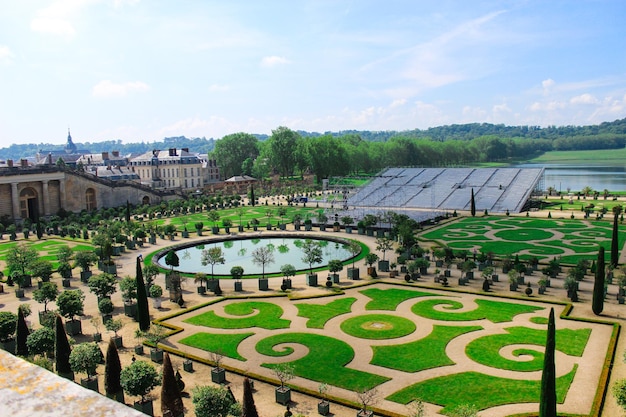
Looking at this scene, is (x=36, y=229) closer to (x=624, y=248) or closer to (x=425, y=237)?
(x=425, y=237)

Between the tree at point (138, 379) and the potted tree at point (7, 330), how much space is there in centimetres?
1156

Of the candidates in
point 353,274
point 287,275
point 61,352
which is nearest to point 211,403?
point 61,352

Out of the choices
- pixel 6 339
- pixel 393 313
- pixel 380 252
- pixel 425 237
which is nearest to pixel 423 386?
pixel 393 313

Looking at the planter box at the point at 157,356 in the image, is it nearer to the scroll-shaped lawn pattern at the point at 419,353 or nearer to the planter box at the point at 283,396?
the planter box at the point at 283,396

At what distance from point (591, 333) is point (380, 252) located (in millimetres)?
25657

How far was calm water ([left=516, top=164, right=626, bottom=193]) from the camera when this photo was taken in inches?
4830

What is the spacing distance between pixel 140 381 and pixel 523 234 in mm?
52662

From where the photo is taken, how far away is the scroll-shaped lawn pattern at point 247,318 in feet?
111

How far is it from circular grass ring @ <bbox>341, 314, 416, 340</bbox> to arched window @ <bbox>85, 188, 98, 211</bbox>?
248ft

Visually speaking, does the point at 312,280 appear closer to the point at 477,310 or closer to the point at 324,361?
the point at 477,310

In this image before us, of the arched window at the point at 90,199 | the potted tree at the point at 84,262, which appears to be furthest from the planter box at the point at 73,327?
the arched window at the point at 90,199

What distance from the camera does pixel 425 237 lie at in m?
62.9

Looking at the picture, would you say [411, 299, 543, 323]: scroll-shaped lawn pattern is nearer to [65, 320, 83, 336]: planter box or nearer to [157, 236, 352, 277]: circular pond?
[157, 236, 352, 277]: circular pond

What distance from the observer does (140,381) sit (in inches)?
888
